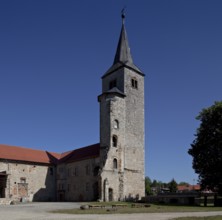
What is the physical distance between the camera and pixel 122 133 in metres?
48.8

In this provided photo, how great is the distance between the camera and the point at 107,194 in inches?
1747

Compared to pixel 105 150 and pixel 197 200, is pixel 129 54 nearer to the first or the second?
pixel 105 150

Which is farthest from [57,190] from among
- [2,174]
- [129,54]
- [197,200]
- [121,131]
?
[129,54]

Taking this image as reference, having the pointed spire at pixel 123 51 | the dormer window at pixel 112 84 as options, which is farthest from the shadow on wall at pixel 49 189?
the pointed spire at pixel 123 51

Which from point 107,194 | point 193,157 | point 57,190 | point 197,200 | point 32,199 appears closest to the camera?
point 193,157

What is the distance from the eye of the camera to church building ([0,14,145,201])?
46750mm

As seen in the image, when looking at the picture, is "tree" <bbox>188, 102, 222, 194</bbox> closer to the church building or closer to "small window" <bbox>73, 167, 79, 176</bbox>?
the church building

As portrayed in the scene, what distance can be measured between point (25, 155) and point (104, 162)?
14.9 m

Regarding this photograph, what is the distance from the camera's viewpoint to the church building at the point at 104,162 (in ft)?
153

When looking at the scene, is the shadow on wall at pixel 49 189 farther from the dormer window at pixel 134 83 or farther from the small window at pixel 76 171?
the dormer window at pixel 134 83

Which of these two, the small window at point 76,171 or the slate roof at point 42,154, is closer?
the slate roof at point 42,154

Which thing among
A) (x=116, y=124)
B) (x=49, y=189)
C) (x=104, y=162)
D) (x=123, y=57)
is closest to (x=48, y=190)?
(x=49, y=189)

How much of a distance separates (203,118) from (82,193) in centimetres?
2108

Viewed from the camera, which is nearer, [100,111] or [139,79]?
[100,111]
